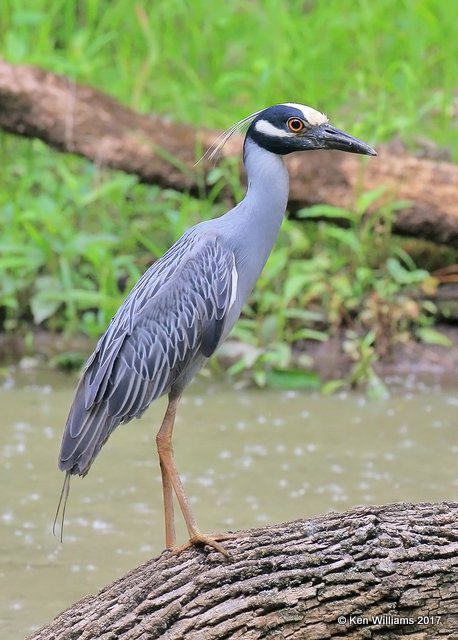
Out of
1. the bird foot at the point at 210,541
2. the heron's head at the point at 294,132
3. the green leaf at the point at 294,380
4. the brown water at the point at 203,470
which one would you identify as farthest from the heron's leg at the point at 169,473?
the green leaf at the point at 294,380

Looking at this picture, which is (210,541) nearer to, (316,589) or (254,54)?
(316,589)

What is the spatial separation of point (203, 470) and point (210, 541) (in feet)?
7.91

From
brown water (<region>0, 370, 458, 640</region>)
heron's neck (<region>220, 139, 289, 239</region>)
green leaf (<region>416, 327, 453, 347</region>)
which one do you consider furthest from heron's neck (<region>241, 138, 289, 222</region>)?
green leaf (<region>416, 327, 453, 347</region>)

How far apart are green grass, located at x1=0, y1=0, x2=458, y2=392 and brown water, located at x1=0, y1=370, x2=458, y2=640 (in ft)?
1.30

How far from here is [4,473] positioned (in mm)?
6043

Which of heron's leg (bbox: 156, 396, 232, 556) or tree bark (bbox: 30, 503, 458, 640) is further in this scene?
heron's leg (bbox: 156, 396, 232, 556)

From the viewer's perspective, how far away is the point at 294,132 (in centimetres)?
438

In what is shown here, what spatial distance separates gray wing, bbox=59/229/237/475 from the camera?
4.14 metres

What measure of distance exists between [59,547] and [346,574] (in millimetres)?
2059

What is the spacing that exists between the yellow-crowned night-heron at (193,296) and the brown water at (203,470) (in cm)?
98

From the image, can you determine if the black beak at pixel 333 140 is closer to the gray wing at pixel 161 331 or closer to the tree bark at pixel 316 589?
the gray wing at pixel 161 331

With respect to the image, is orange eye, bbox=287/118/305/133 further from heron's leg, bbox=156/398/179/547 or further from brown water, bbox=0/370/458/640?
brown water, bbox=0/370/458/640

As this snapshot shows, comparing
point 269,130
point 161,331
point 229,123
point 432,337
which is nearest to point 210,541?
point 161,331

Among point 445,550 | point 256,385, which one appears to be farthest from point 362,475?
point 445,550
